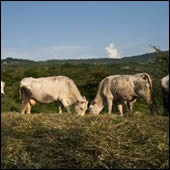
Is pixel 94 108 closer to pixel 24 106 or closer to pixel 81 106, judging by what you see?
pixel 81 106

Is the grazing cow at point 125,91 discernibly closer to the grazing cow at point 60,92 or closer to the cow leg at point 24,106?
the grazing cow at point 60,92

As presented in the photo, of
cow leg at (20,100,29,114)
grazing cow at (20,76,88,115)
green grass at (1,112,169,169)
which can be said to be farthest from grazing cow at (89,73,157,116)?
green grass at (1,112,169,169)

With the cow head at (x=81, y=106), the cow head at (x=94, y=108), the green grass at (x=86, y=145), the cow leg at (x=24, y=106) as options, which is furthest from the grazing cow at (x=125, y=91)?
the green grass at (x=86, y=145)

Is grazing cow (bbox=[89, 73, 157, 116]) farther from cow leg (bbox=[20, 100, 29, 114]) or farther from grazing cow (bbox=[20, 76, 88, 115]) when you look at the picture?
cow leg (bbox=[20, 100, 29, 114])

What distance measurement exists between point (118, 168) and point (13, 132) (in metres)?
1.94

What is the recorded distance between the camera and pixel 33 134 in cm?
483

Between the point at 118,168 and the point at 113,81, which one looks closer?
the point at 118,168

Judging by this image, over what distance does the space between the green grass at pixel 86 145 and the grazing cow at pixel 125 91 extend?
23.4 ft

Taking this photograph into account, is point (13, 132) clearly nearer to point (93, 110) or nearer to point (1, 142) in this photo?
point (1, 142)

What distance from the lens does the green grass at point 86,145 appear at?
3.69 meters

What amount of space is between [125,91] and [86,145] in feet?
28.9

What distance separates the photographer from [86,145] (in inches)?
161

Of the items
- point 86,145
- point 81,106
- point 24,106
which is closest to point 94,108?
point 81,106

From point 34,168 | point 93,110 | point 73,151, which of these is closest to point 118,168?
point 73,151
